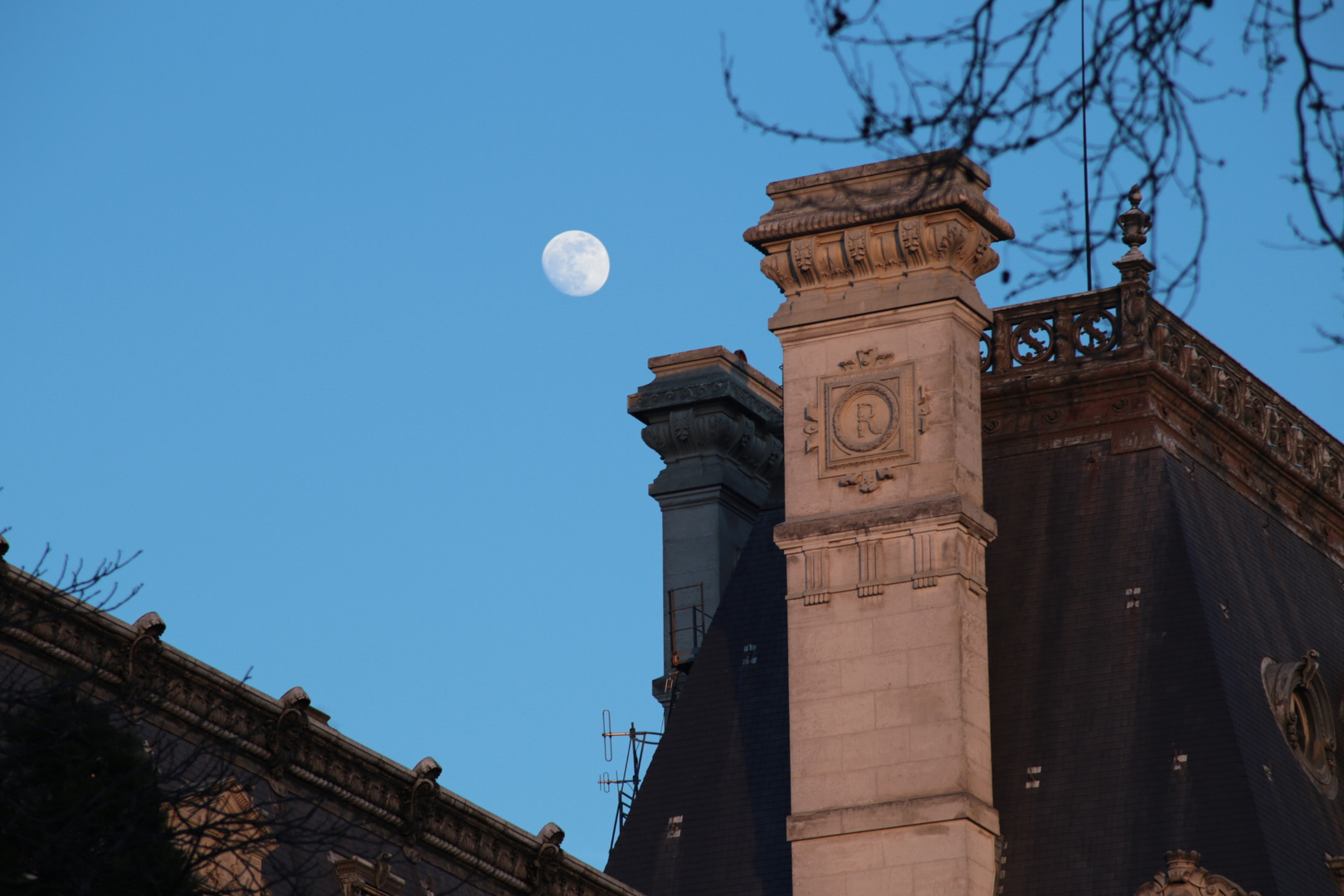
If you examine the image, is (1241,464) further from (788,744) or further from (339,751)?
(339,751)

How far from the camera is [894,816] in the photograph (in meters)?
29.1

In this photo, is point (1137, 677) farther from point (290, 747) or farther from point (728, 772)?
point (290, 747)

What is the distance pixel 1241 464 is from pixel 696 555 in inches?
331

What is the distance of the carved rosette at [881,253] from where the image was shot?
30391 mm

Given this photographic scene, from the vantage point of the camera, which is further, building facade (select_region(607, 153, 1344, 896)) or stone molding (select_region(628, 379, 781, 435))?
stone molding (select_region(628, 379, 781, 435))

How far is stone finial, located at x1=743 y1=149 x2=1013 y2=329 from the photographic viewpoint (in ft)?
99.5

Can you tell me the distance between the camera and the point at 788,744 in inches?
1266

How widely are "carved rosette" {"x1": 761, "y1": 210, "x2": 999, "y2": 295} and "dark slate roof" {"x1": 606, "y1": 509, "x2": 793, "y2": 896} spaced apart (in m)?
4.66

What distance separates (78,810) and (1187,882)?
A: 1521 cm

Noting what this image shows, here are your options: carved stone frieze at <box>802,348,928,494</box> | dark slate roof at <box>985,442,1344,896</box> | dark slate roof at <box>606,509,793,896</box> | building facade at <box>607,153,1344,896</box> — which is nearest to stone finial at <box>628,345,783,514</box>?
dark slate roof at <box>606,509,793,896</box>

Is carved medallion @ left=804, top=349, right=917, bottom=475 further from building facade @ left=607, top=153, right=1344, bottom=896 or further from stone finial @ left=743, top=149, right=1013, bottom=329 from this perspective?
stone finial @ left=743, top=149, right=1013, bottom=329

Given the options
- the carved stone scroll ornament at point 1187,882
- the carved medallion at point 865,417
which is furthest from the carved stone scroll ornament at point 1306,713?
the carved medallion at point 865,417

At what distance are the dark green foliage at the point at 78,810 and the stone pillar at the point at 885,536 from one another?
45.1 feet

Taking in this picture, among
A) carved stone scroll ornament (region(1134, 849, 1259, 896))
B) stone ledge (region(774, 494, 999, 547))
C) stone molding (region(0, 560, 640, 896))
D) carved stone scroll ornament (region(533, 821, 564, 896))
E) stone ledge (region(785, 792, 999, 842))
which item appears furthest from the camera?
stone ledge (region(774, 494, 999, 547))
